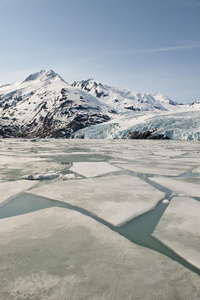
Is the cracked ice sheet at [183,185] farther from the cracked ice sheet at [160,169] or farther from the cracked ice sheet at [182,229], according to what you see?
the cracked ice sheet at [160,169]

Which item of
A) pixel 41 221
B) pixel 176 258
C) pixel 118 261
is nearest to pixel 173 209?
pixel 176 258

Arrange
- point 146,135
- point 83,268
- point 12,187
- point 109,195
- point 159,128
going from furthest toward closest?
point 146,135, point 159,128, point 12,187, point 109,195, point 83,268

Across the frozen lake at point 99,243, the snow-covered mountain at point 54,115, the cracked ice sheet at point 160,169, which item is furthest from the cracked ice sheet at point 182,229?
the snow-covered mountain at point 54,115

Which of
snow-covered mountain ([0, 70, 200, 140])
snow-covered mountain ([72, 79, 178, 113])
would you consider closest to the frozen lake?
snow-covered mountain ([0, 70, 200, 140])

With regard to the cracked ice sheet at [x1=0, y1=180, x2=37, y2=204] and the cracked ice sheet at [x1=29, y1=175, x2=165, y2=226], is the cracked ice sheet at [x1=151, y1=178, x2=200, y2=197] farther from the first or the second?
the cracked ice sheet at [x1=0, y1=180, x2=37, y2=204]

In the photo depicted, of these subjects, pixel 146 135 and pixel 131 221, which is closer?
pixel 131 221

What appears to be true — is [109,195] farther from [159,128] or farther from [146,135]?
[146,135]

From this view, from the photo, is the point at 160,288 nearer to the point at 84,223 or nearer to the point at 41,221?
the point at 84,223

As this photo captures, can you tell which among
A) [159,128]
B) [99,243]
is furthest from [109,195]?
[159,128]
